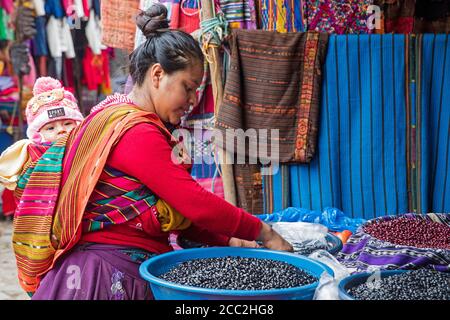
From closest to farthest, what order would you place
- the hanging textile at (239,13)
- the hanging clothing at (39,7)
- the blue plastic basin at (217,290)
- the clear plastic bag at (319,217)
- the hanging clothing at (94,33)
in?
the blue plastic basin at (217,290) → the clear plastic bag at (319,217) → the hanging textile at (239,13) → the hanging clothing at (39,7) → the hanging clothing at (94,33)

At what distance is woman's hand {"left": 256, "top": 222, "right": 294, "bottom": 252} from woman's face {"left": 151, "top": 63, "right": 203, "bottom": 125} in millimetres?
482

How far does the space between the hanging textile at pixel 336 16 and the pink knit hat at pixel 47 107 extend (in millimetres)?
1384

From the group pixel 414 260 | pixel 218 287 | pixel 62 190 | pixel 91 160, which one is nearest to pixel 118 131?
pixel 91 160

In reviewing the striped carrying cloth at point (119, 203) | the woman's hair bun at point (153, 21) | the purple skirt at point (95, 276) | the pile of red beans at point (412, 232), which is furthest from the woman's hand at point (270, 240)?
the woman's hair bun at point (153, 21)

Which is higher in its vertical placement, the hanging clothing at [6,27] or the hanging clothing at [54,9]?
the hanging clothing at [54,9]

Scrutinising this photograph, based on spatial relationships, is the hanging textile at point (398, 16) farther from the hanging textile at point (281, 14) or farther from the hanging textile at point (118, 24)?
the hanging textile at point (118, 24)

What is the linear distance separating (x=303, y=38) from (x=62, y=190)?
1858 mm

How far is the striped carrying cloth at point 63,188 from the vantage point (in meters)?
1.75

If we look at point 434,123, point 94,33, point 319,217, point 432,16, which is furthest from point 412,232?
point 94,33

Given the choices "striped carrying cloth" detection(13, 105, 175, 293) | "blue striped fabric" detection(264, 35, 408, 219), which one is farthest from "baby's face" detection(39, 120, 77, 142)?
"blue striped fabric" detection(264, 35, 408, 219)

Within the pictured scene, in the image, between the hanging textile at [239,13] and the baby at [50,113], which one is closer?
the baby at [50,113]

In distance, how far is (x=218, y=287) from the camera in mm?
1530

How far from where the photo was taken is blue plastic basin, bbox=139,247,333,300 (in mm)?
1440
